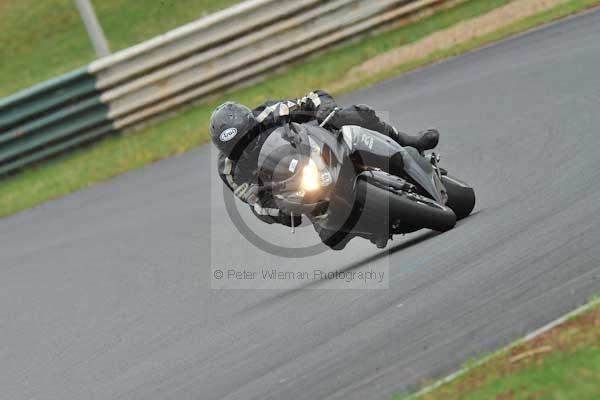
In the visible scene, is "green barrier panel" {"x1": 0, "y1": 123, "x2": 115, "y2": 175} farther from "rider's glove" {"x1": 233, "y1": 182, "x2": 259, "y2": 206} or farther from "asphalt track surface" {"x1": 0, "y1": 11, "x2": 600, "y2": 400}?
"rider's glove" {"x1": 233, "y1": 182, "x2": 259, "y2": 206}

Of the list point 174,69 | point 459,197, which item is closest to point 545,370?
point 459,197

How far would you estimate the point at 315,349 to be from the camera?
6.04m

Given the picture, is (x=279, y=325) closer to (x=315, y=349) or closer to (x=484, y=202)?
(x=315, y=349)

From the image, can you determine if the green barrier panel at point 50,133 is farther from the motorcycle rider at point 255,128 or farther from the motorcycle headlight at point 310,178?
the motorcycle headlight at point 310,178

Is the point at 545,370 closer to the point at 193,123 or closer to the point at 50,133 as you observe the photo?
the point at 193,123

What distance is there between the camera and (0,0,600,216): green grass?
12852 mm

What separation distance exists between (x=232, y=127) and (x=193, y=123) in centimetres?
666

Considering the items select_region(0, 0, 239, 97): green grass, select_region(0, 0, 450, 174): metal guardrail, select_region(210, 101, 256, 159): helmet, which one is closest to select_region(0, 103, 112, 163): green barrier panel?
select_region(0, 0, 450, 174): metal guardrail

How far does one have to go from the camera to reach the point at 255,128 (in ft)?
22.9

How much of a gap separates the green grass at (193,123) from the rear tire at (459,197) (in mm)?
5324

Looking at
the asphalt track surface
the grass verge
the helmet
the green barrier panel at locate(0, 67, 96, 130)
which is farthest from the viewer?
the green barrier panel at locate(0, 67, 96, 130)

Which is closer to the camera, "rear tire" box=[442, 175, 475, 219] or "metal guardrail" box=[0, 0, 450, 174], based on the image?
"rear tire" box=[442, 175, 475, 219]

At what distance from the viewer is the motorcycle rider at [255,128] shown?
6898mm

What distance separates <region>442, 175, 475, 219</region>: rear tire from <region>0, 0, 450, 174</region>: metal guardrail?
663 centimetres
